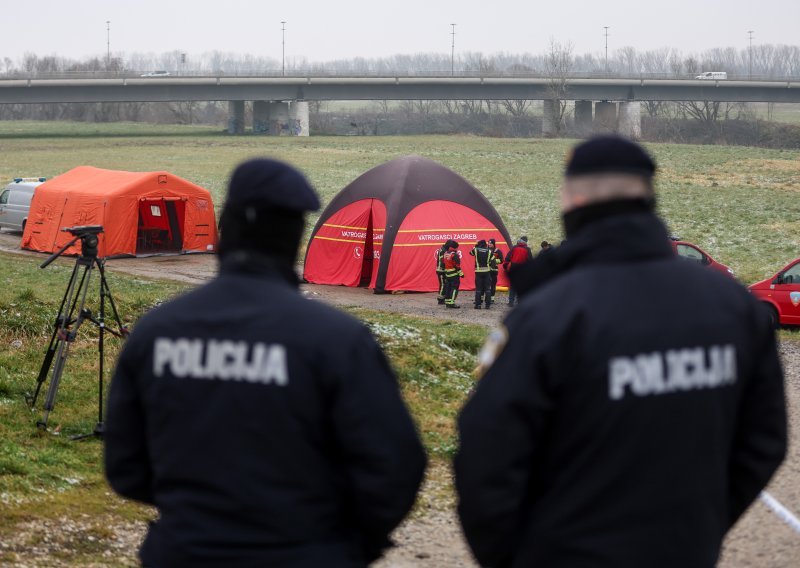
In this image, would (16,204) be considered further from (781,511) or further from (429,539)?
(781,511)

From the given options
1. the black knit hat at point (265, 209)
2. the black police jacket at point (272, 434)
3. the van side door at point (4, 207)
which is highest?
the black knit hat at point (265, 209)

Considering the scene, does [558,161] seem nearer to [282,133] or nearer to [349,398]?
[282,133]

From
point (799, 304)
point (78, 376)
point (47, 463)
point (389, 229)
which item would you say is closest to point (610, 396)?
point (47, 463)

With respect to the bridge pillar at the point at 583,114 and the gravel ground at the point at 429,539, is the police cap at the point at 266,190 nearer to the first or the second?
the gravel ground at the point at 429,539

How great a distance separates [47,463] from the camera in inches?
361

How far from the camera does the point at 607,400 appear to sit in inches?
122

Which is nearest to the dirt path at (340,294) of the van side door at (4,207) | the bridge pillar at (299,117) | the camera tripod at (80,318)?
the van side door at (4,207)

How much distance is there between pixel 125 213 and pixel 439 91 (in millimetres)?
77108

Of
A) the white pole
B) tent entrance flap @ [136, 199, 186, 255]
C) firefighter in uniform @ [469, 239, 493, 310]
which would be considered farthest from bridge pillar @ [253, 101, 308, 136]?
the white pole

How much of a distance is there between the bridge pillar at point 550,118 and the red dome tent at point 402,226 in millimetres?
82979

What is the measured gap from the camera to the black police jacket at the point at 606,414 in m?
3.09

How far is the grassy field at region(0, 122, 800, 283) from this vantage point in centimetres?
3775

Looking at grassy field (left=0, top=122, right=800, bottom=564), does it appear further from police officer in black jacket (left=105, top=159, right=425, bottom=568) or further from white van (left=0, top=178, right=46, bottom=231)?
white van (left=0, top=178, right=46, bottom=231)

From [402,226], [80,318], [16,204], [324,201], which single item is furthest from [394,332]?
[324,201]
